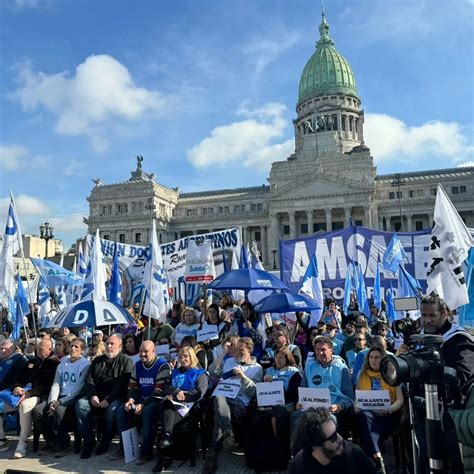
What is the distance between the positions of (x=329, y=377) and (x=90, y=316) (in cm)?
534

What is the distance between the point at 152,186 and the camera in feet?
236

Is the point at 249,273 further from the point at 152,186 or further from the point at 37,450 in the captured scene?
the point at 152,186

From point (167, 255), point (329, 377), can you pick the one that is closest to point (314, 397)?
point (329, 377)

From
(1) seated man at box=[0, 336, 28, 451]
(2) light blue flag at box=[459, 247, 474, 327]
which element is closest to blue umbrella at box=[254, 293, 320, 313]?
(2) light blue flag at box=[459, 247, 474, 327]

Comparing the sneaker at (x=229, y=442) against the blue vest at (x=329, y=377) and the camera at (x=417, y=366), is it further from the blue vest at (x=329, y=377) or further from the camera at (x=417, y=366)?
the camera at (x=417, y=366)

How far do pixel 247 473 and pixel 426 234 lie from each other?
1238cm

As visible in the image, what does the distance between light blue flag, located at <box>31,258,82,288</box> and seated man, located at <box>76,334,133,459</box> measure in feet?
30.9

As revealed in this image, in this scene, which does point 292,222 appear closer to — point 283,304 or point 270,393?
point 283,304

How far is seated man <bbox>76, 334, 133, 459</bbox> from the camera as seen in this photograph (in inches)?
276

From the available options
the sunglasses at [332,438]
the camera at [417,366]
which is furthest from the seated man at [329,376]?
the camera at [417,366]

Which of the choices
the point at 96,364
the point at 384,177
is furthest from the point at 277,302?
the point at 384,177

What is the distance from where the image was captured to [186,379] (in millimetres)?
6875

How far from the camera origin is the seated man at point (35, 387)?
7.14 metres

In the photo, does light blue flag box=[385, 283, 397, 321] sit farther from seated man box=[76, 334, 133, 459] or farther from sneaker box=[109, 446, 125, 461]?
sneaker box=[109, 446, 125, 461]
